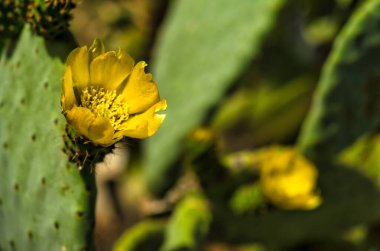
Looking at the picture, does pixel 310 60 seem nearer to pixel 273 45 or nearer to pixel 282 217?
pixel 273 45

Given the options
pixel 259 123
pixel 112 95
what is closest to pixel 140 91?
pixel 112 95

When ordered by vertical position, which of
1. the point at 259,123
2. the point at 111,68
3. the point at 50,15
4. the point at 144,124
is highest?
the point at 259,123

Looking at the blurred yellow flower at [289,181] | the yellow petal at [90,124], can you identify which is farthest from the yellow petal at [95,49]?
the blurred yellow flower at [289,181]

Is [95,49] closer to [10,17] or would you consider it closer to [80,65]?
[80,65]

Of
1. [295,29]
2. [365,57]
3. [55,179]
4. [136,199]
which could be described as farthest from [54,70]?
[136,199]

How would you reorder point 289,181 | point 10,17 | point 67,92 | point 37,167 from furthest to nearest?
point 289,181
point 10,17
point 37,167
point 67,92

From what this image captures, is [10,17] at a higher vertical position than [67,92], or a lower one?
higher

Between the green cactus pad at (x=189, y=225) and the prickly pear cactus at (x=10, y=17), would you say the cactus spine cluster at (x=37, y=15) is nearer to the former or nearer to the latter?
the prickly pear cactus at (x=10, y=17)
